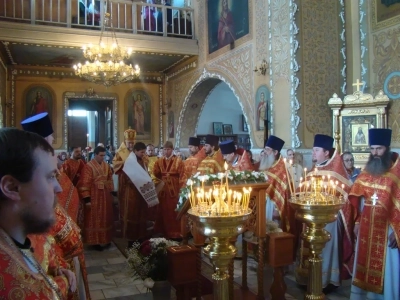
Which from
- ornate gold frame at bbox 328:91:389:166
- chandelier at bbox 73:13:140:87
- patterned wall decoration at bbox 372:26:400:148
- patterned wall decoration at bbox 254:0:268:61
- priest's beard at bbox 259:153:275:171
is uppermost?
patterned wall decoration at bbox 254:0:268:61

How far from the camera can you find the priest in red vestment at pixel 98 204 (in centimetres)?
641

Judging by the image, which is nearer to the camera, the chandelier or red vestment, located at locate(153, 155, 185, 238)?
red vestment, located at locate(153, 155, 185, 238)

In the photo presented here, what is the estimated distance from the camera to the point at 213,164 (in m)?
6.77

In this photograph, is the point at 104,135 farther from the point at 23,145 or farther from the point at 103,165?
the point at 23,145

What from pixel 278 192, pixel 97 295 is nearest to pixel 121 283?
pixel 97 295

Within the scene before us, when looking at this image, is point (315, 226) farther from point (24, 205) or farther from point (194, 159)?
point (194, 159)

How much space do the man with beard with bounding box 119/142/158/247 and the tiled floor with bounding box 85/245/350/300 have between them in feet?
2.89

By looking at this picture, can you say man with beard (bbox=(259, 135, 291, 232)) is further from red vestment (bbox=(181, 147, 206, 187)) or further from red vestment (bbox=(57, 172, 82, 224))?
red vestment (bbox=(57, 172, 82, 224))

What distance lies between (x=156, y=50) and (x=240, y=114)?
4934mm

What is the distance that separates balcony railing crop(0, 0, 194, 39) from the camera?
10.4 m

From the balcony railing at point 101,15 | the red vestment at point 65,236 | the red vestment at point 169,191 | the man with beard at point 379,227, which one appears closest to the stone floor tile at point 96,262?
the red vestment at point 169,191

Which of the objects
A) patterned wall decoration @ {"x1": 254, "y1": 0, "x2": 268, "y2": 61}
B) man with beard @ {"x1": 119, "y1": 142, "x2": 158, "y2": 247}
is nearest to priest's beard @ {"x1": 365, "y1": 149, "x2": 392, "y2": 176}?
man with beard @ {"x1": 119, "y1": 142, "x2": 158, "y2": 247}

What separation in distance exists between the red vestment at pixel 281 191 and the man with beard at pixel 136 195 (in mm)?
2251

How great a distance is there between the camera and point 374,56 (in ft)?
24.0
